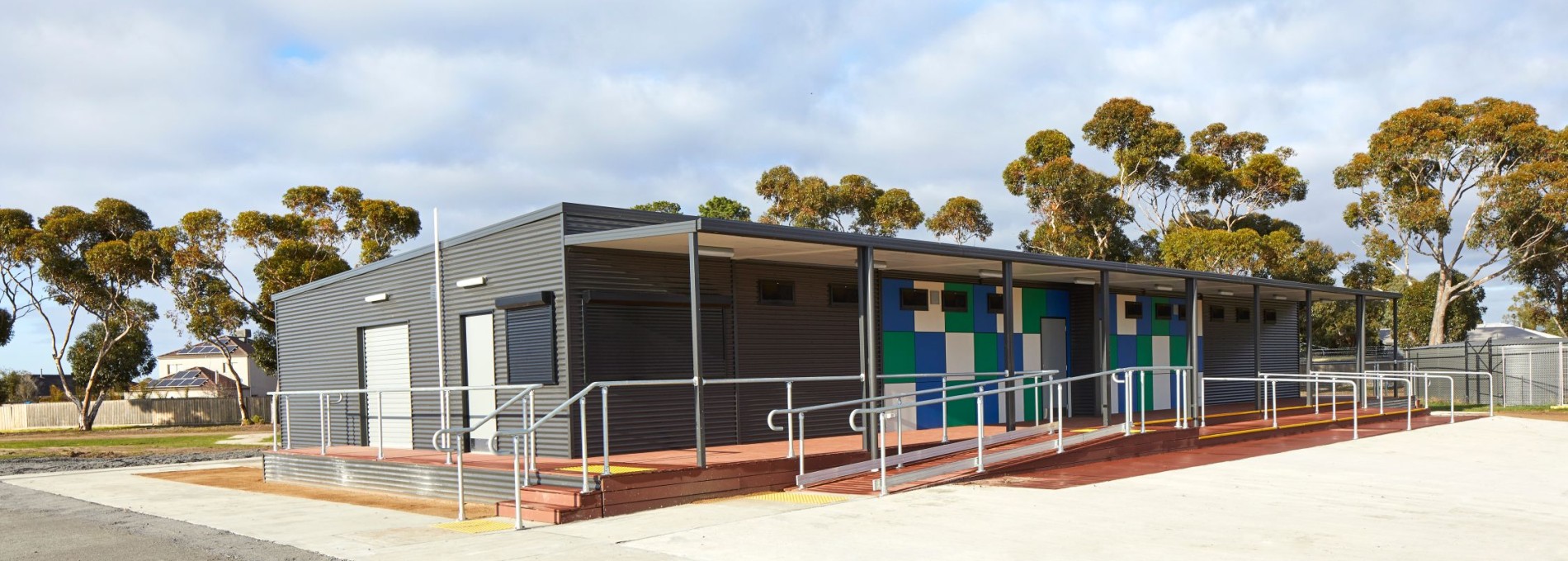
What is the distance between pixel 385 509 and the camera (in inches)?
435

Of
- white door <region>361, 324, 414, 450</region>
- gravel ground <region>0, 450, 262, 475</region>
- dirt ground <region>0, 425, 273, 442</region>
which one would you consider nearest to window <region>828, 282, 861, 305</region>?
white door <region>361, 324, 414, 450</region>

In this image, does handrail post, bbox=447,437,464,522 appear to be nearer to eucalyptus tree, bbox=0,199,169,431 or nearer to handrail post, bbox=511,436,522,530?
handrail post, bbox=511,436,522,530

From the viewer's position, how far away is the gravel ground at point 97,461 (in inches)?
766

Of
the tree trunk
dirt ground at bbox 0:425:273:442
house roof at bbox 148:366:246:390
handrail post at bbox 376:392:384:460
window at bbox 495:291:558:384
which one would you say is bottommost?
handrail post at bbox 376:392:384:460

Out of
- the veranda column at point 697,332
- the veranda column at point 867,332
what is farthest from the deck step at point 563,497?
the veranda column at point 867,332

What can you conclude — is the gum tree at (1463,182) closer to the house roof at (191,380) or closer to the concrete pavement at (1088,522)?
the concrete pavement at (1088,522)

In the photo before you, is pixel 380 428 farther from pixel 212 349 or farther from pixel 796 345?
pixel 212 349

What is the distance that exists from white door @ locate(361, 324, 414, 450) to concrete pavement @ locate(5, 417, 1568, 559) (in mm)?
2652

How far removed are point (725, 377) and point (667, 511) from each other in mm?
3603

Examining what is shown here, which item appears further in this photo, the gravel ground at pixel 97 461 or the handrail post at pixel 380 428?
the gravel ground at pixel 97 461

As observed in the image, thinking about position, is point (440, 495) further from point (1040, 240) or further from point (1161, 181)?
point (1161, 181)

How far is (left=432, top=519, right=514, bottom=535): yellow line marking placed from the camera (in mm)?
8992

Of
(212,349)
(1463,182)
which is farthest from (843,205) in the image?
(212,349)

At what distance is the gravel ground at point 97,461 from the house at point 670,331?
4.33 m
